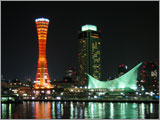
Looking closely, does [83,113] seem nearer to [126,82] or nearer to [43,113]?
[43,113]

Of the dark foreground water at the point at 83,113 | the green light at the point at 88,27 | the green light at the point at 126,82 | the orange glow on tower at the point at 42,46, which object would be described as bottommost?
the dark foreground water at the point at 83,113

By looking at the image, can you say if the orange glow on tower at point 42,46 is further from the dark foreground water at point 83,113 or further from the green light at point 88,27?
the green light at point 88,27

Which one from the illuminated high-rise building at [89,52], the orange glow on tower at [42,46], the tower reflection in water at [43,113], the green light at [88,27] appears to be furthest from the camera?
the illuminated high-rise building at [89,52]

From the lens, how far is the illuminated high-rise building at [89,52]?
9450 cm

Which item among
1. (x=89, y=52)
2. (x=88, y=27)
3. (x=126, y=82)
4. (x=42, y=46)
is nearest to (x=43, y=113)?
(x=42, y=46)

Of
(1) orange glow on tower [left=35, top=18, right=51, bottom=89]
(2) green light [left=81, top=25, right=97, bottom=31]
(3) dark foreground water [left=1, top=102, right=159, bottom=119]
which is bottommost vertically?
(3) dark foreground water [left=1, top=102, right=159, bottom=119]

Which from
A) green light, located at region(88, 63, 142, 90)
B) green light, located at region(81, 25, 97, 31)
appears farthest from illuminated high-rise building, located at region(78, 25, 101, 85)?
green light, located at region(88, 63, 142, 90)

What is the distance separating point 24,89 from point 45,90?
6312 millimetres

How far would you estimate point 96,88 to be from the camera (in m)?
63.1

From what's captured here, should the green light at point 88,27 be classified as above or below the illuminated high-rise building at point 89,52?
above

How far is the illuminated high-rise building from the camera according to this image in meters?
94.5

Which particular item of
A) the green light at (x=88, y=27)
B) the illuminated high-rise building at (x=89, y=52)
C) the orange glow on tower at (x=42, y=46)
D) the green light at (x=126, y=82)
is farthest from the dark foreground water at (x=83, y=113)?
the green light at (x=88, y=27)

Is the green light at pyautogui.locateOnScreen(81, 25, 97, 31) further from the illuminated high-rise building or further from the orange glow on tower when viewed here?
the orange glow on tower

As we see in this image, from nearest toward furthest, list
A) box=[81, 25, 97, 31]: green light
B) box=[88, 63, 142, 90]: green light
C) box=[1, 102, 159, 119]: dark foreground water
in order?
1. box=[1, 102, 159, 119]: dark foreground water
2. box=[88, 63, 142, 90]: green light
3. box=[81, 25, 97, 31]: green light
